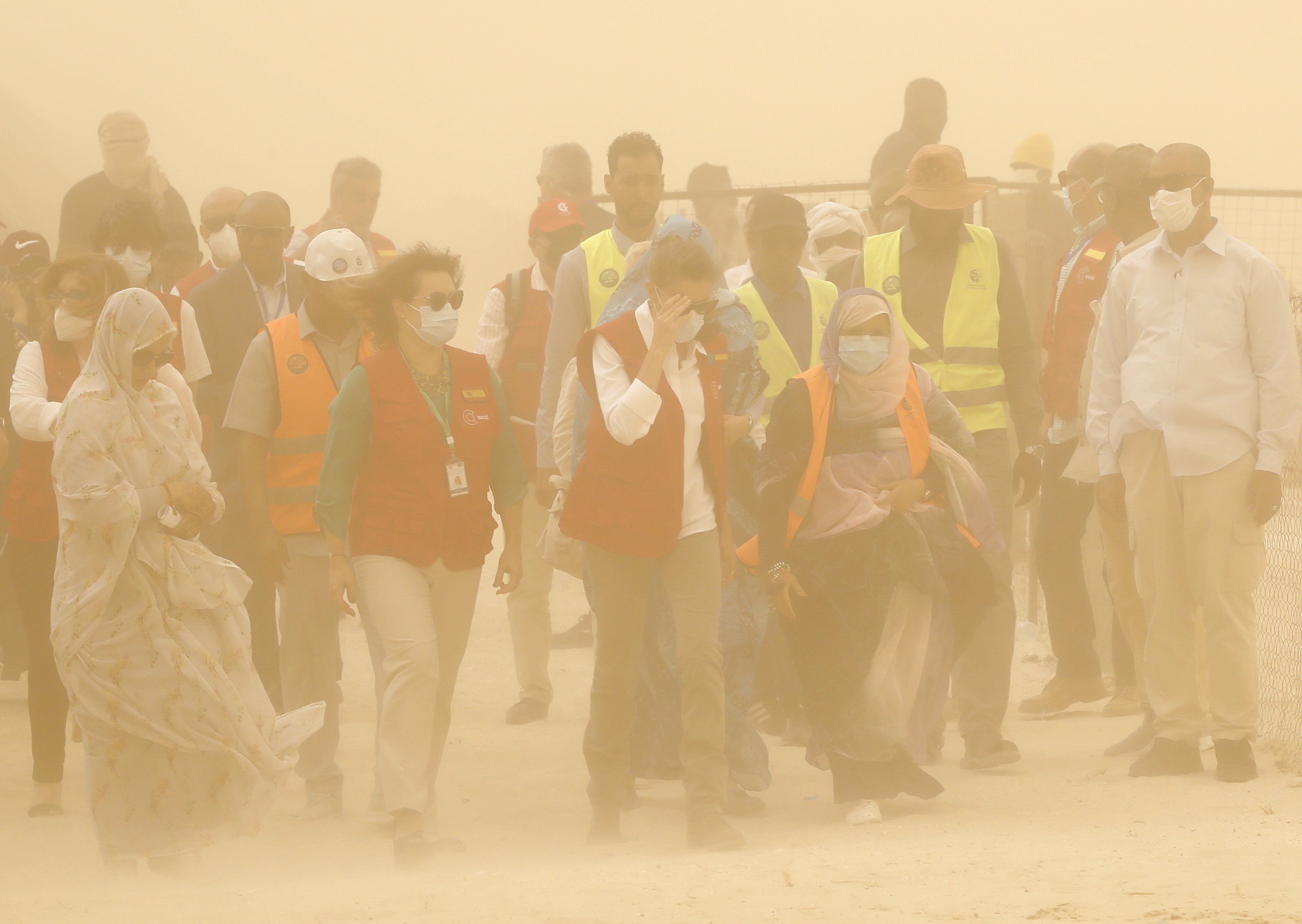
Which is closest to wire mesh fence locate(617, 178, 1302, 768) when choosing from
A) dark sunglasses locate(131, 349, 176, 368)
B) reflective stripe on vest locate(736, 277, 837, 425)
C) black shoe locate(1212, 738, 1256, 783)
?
black shoe locate(1212, 738, 1256, 783)

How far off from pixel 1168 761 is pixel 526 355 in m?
3.53

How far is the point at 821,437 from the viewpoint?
592 cm

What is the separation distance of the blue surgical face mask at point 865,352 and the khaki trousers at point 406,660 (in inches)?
63.2

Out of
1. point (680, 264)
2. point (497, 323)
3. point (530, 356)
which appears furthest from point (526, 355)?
point (680, 264)

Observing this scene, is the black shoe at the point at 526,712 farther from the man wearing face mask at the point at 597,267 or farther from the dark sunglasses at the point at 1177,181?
the dark sunglasses at the point at 1177,181

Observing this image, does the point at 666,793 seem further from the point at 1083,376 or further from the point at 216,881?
the point at 1083,376

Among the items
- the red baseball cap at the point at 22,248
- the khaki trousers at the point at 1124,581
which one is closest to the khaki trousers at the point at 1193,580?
the khaki trousers at the point at 1124,581

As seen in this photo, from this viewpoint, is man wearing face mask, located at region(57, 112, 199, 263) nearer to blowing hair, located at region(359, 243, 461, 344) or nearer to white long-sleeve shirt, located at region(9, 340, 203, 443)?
white long-sleeve shirt, located at region(9, 340, 203, 443)

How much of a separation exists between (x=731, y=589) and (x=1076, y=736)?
2.01 m

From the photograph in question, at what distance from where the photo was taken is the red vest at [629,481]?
5.58 metres

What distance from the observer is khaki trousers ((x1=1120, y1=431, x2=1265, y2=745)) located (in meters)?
6.15

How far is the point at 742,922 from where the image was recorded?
4.49 metres

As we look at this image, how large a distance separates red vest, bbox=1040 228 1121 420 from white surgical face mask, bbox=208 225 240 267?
423 cm

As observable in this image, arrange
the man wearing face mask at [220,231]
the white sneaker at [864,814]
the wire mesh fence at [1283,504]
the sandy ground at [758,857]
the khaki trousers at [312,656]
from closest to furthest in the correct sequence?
the sandy ground at [758,857] → the white sneaker at [864,814] → the khaki trousers at [312,656] → the wire mesh fence at [1283,504] → the man wearing face mask at [220,231]
